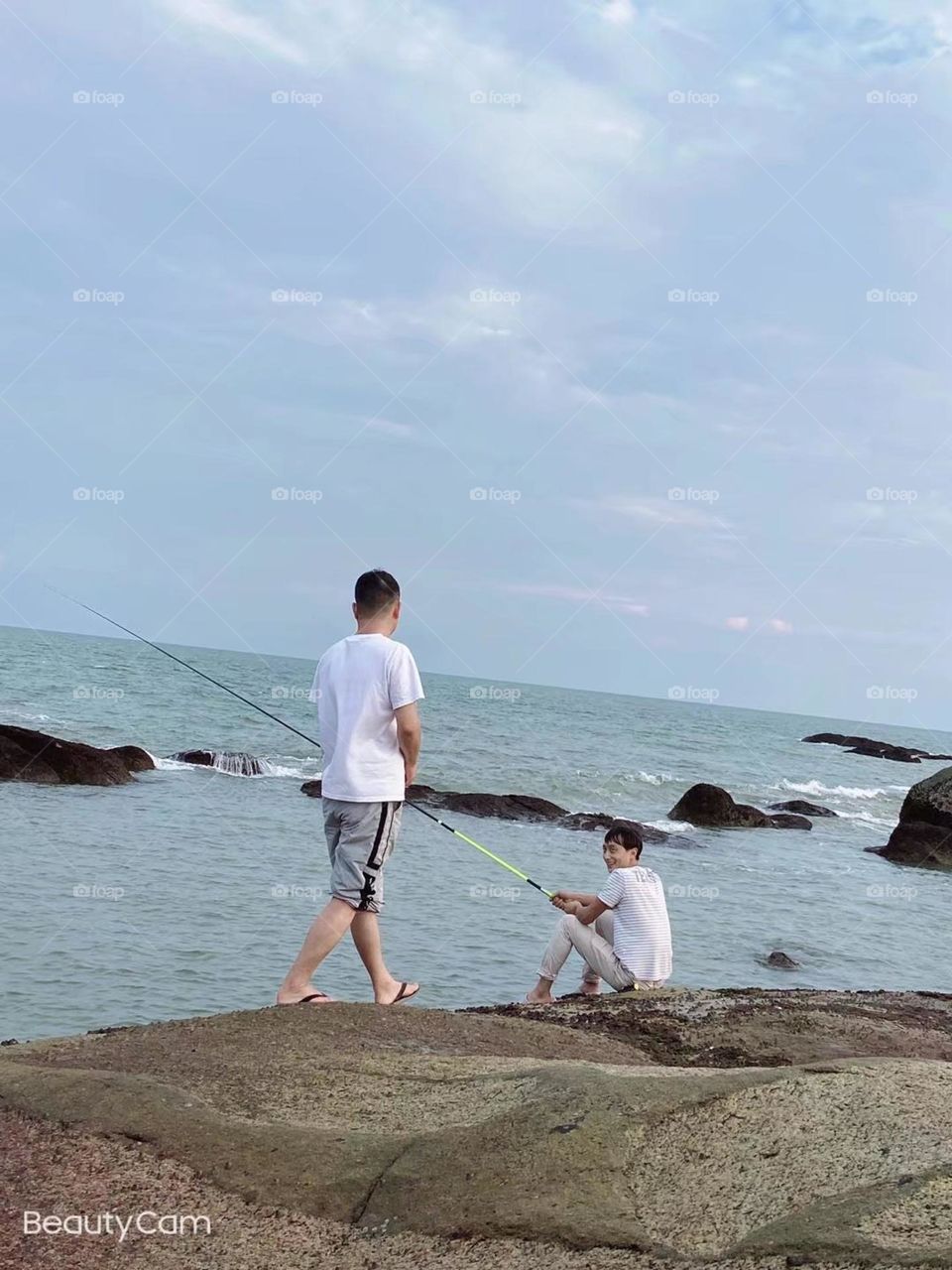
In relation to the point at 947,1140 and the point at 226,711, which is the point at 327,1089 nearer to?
the point at 947,1140

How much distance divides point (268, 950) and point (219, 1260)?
661cm

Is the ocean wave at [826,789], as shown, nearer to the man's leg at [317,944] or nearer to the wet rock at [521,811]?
the wet rock at [521,811]

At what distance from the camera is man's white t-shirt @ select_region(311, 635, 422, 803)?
5.25 m

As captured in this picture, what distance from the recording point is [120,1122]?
11.9 feet

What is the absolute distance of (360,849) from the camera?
17.3 feet

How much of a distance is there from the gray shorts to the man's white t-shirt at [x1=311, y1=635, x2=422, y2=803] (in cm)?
5


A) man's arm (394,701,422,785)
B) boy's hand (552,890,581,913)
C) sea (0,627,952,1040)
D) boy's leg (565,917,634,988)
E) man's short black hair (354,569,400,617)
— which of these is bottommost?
sea (0,627,952,1040)

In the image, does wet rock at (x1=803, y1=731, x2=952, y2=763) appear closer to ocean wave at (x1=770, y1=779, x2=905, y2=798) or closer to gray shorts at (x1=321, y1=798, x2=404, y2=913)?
ocean wave at (x1=770, y1=779, x2=905, y2=798)

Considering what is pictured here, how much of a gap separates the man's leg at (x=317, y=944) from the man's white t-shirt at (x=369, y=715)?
0.49 metres

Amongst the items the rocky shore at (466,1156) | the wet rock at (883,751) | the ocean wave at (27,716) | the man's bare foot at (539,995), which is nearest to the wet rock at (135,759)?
the ocean wave at (27,716)

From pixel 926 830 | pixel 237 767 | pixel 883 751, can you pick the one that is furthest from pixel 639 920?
pixel 883 751

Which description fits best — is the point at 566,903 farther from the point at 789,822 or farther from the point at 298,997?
the point at 789,822

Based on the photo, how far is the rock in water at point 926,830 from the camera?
868 inches

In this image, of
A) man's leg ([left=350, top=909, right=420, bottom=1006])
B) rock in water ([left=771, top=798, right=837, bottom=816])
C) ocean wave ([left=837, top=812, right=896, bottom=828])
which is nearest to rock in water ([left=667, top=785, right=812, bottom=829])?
rock in water ([left=771, top=798, right=837, bottom=816])
